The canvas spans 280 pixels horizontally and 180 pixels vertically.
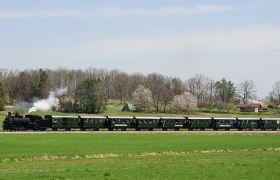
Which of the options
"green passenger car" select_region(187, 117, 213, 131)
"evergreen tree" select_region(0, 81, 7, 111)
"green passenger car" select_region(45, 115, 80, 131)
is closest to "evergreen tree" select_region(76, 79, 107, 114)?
"evergreen tree" select_region(0, 81, 7, 111)

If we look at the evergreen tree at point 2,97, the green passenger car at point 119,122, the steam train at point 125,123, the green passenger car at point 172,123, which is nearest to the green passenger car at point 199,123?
the steam train at point 125,123

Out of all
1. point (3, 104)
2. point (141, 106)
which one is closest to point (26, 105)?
point (3, 104)

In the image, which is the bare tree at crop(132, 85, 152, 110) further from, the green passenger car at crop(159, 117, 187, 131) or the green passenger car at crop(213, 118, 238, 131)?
the green passenger car at crop(159, 117, 187, 131)

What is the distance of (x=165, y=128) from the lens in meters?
90.1

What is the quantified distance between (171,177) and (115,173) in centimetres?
286

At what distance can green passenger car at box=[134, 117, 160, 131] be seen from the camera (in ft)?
282

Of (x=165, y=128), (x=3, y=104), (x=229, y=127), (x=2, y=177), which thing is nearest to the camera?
(x=2, y=177)

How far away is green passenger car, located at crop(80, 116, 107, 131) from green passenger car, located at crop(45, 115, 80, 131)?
1.07 metres

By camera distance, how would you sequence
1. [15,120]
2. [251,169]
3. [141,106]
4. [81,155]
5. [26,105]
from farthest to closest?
1. [141,106]
2. [26,105]
3. [15,120]
4. [81,155]
5. [251,169]

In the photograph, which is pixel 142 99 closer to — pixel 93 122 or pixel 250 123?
pixel 250 123

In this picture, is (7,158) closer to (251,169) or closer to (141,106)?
(251,169)

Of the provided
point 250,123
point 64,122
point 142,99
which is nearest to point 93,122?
point 64,122

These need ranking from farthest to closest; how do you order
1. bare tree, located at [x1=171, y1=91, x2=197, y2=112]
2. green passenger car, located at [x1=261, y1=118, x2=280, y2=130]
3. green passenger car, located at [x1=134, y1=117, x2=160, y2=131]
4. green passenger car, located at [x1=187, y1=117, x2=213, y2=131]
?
bare tree, located at [x1=171, y1=91, x2=197, y2=112] → green passenger car, located at [x1=261, y1=118, x2=280, y2=130] → green passenger car, located at [x1=187, y1=117, x2=213, y2=131] → green passenger car, located at [x1=134, y1=117, x2=160, y2=131]

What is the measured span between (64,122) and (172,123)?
21.6m
